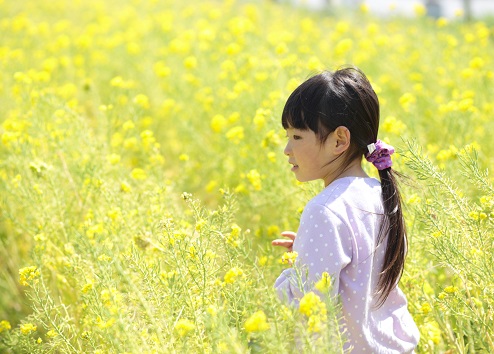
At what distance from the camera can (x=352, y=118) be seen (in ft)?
6.91

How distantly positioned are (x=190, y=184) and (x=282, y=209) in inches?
46.8

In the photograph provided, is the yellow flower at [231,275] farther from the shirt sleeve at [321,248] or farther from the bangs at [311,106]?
the bangs at [311,106]

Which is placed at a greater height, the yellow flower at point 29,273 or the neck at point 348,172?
the neck at point 348,172

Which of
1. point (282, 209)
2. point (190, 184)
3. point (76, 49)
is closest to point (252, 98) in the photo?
point (190, 184)

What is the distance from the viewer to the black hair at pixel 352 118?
209 centimetres

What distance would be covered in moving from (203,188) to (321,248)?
249 cm

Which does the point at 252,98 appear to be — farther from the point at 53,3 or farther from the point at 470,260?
→ the point at 53,3

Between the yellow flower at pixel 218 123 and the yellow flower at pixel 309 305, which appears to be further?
the yellow flower at pixel 218 123

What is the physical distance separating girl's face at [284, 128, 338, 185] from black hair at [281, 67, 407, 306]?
20 mm

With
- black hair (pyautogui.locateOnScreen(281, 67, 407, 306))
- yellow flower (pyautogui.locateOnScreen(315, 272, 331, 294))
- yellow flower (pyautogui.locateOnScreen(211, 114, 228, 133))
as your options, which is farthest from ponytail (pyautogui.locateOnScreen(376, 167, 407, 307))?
yellow flower (pyautogui.locateOnScreen(211, 114, 228, 133))

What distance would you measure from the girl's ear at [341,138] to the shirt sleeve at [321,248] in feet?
0.74

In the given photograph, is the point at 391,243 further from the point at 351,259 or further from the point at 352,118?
the point at 352,118

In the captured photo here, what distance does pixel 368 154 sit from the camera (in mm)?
2170

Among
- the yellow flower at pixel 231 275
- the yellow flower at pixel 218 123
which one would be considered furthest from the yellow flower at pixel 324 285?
the yellow flower at pixel 218 123
